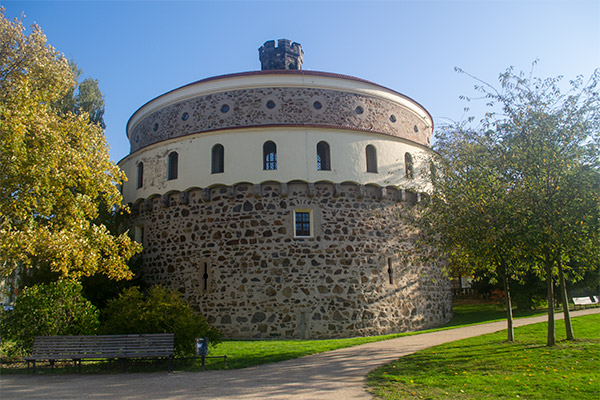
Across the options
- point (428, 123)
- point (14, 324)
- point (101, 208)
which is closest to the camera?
point (14, 324)

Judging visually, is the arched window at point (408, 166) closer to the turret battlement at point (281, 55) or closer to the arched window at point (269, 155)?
the arched window at point (269, 155)

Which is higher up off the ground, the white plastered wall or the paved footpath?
the white plastered wall

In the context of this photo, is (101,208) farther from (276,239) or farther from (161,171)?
(276,239)

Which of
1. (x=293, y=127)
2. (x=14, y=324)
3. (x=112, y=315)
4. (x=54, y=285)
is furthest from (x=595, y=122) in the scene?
(x=14, y=324)

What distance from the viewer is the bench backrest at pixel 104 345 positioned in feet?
32.6

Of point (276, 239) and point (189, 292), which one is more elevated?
point (276, 239)

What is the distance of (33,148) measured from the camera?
10.4 metres

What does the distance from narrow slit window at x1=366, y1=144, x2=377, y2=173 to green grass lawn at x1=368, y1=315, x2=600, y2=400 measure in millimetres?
7129

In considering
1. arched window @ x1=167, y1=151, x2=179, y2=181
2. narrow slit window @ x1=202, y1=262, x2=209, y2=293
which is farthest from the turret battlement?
narrow slit window @ x1=202, y1=262, x2=209, y2=293

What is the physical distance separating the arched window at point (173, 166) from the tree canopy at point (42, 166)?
16.3 ft

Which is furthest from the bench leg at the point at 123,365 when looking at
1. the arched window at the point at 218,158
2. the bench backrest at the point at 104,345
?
the arched window at the point at 218,158

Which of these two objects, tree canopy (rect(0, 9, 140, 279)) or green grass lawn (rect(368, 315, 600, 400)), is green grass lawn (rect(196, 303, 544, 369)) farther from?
tree canopy (rect(0, 9, 140, 279))

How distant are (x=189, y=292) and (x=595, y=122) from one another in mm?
13222

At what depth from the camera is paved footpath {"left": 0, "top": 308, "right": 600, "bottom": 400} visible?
7648 millimetres
